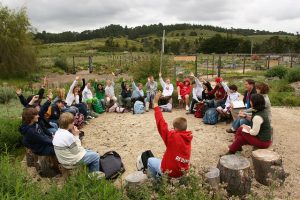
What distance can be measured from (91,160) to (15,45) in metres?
22.3

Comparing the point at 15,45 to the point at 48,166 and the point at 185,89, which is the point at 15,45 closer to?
the point at 185,89

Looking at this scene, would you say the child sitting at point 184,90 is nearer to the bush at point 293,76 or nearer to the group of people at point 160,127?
the group of people at point 160,127

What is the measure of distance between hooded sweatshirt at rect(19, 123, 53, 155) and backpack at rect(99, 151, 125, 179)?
966 mm

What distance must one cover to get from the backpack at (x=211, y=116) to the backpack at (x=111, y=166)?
3531 mm

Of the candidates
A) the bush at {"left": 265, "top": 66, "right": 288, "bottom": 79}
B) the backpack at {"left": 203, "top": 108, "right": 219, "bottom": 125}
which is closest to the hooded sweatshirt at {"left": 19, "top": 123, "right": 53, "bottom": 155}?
the backpack at {"left": 203, "top": 108, "right": 219, "bottom": 125}

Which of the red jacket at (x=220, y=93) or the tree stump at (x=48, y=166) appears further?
the red jacket at (x=220, y=93)

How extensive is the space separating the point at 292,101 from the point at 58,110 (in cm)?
822

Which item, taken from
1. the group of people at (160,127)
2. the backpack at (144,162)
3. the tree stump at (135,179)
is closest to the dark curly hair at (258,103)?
the group of people at (160,127)

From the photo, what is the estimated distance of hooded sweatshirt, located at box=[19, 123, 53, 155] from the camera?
5219mm

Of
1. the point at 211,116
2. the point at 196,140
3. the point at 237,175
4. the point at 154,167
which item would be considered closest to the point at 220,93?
the point at 211,116

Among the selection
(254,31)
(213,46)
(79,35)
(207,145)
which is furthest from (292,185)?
(254,31)

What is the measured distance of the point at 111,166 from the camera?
17.9 feet

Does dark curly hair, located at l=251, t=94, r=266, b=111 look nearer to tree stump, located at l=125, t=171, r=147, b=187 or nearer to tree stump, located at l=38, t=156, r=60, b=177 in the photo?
tree stump, located at l=125, t=171, r=147, b=187

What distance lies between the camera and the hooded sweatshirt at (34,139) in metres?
5.22
